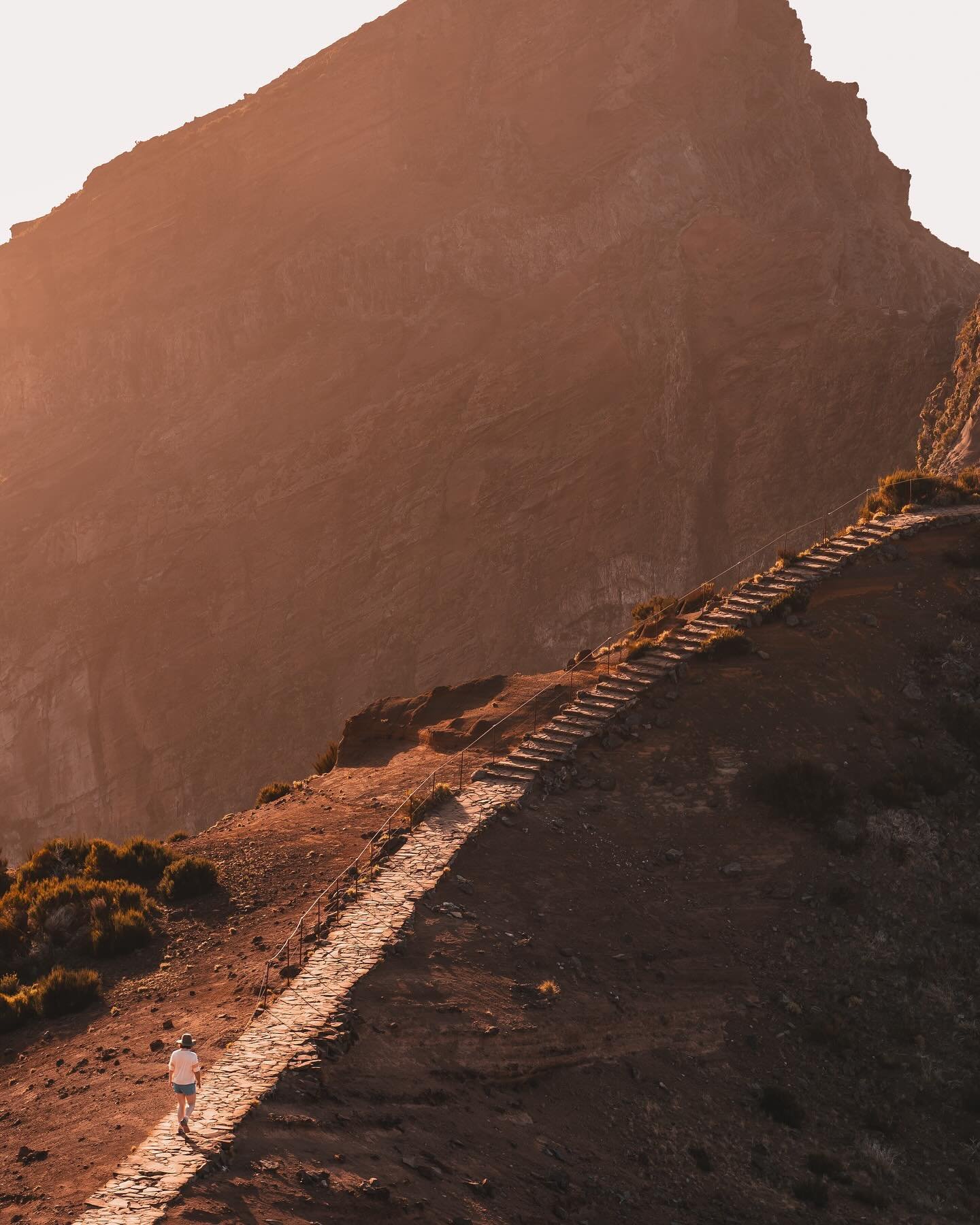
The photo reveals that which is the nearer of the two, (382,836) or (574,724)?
(382,836)

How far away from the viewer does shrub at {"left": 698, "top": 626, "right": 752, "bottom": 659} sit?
3164 cm

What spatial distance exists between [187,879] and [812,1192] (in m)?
13.6

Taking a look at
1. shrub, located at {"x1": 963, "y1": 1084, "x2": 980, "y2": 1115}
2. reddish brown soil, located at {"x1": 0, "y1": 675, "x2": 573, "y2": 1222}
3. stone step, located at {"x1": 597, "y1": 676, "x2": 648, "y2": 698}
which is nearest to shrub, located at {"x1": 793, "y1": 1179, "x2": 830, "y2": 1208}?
shrub, located at {"x1": 963, "y1": 1084, "x2": 980, "y2": 1115}

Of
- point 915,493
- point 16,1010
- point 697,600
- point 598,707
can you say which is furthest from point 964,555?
point 16,1010

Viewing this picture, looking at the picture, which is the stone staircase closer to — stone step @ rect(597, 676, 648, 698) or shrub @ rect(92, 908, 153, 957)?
stone step @ rect(597, 676, 648, 698)

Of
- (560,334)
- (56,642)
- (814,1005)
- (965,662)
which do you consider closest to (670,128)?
(560,334)

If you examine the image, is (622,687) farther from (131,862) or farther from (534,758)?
(131,862)

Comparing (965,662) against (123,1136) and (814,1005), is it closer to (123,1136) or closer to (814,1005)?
(814,1005)

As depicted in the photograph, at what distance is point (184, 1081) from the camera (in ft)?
55.1

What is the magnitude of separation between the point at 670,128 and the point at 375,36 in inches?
817

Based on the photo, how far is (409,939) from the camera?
2211cm

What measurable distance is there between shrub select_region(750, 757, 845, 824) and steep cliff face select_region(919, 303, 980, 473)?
1918 centimetres

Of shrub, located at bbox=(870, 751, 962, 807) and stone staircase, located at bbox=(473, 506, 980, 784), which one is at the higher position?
stone staircase, located at bbox=(473, 506, 980, 784)

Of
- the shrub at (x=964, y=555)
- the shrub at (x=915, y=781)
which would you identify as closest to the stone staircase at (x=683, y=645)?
the shrub at (x=964, y=555)
